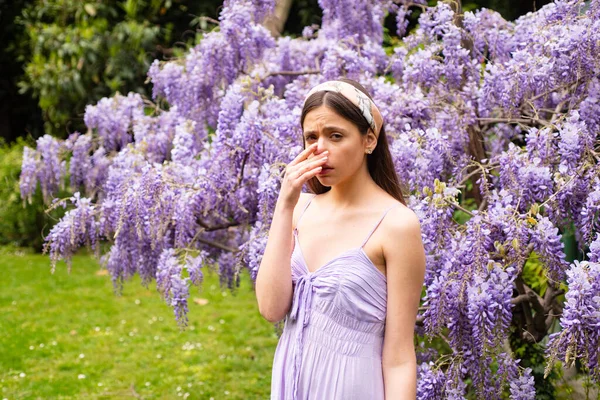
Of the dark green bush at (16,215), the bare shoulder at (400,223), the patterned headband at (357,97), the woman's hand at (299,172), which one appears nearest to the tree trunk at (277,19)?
the patterned headband at (357,97)

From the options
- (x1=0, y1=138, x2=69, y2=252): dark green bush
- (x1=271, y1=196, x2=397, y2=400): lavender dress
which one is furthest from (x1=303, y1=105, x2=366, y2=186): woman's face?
(x1=0, y1=138, x2=69, y2=252): dark green bush

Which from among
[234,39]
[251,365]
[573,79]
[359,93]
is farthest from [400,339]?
[251,365]

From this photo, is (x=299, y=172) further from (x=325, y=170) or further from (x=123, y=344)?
(x=123, y=344)

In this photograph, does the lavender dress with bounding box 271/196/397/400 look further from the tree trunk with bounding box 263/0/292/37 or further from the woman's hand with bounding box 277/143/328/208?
the tree trunk with bounding box 263/0/292/37

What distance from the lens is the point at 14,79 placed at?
12.9 metres

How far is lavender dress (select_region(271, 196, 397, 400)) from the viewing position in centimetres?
187

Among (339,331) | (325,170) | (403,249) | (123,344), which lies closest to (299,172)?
(325,170)

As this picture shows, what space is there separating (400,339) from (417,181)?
1321 millimetres

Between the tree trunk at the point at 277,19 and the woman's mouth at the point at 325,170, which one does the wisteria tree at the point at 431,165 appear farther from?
the woman's mouth at the point at 325,170

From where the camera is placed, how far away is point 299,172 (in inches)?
73.9

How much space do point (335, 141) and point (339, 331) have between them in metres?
0.54

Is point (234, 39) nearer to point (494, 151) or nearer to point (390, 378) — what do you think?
point (494, 151)

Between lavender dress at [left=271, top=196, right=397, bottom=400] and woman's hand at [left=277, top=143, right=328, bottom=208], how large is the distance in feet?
0.71

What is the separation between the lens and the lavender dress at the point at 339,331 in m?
1.87
